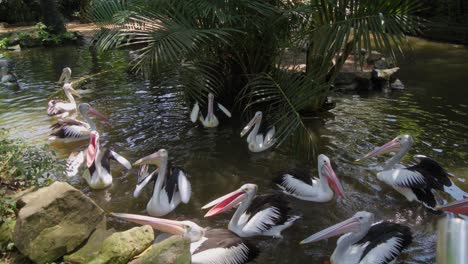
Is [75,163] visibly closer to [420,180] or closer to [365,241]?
[365,241]

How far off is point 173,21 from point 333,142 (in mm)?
3007

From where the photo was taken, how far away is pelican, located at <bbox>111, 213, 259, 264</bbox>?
373cm

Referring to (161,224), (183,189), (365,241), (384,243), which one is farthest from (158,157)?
(384,243)

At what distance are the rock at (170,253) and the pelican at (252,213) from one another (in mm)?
1072

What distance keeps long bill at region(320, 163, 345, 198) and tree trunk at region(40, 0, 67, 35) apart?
716 inches

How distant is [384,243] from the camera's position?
3764 mm

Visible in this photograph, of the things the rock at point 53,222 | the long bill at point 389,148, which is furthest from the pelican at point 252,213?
the long bill at point 389,148

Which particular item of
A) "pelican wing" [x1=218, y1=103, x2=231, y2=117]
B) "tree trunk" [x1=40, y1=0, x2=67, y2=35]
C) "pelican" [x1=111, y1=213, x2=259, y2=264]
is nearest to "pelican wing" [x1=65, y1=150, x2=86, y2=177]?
"pelican" [x1=111, y1=213, x2=259, y2=264]

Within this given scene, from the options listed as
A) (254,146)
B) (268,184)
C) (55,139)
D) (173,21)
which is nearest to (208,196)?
(268,184)

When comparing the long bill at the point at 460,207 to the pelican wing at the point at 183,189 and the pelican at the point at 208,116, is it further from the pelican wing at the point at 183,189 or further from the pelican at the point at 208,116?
the pelican at the point at 208,116

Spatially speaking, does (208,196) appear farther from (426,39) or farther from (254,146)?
(426,39)

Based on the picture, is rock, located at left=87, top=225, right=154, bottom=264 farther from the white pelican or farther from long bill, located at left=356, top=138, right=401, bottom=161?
long bill, located at left=356, top=138, right=401, bottom=161

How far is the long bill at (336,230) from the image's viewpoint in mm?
3751

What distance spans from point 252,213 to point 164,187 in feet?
3.68
